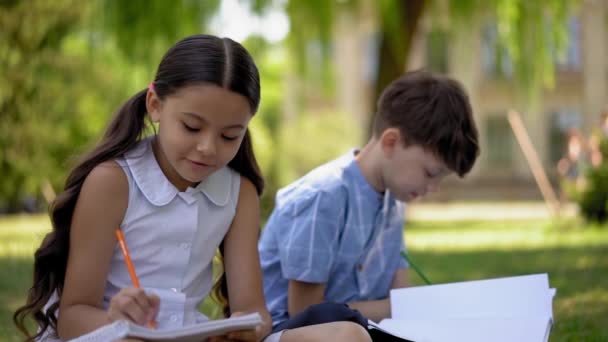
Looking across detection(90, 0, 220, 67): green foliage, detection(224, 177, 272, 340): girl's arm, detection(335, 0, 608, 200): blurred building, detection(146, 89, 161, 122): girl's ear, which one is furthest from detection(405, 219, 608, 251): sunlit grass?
detection(335, 0, 608, 200): blurred building

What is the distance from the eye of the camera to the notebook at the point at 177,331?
1415mm

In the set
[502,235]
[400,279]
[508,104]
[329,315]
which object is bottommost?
[508,104]

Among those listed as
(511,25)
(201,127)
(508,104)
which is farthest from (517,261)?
(508,104)

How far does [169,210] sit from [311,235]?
1.70 feet

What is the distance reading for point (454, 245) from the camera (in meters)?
7.42

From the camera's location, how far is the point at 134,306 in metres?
1.47

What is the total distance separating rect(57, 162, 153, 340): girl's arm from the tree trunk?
6.11 meters

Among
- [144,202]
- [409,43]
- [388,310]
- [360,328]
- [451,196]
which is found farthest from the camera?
[451,196]

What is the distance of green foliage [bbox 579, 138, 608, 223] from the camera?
8500 millimetres

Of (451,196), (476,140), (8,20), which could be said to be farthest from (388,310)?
(451,196)

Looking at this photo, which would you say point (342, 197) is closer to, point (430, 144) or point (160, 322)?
point (430, 144)

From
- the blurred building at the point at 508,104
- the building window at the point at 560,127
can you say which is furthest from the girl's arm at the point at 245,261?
the building window at the point at 560,127

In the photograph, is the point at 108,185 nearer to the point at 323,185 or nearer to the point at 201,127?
the point at 201,127

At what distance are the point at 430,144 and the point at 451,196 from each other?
1925 cm
